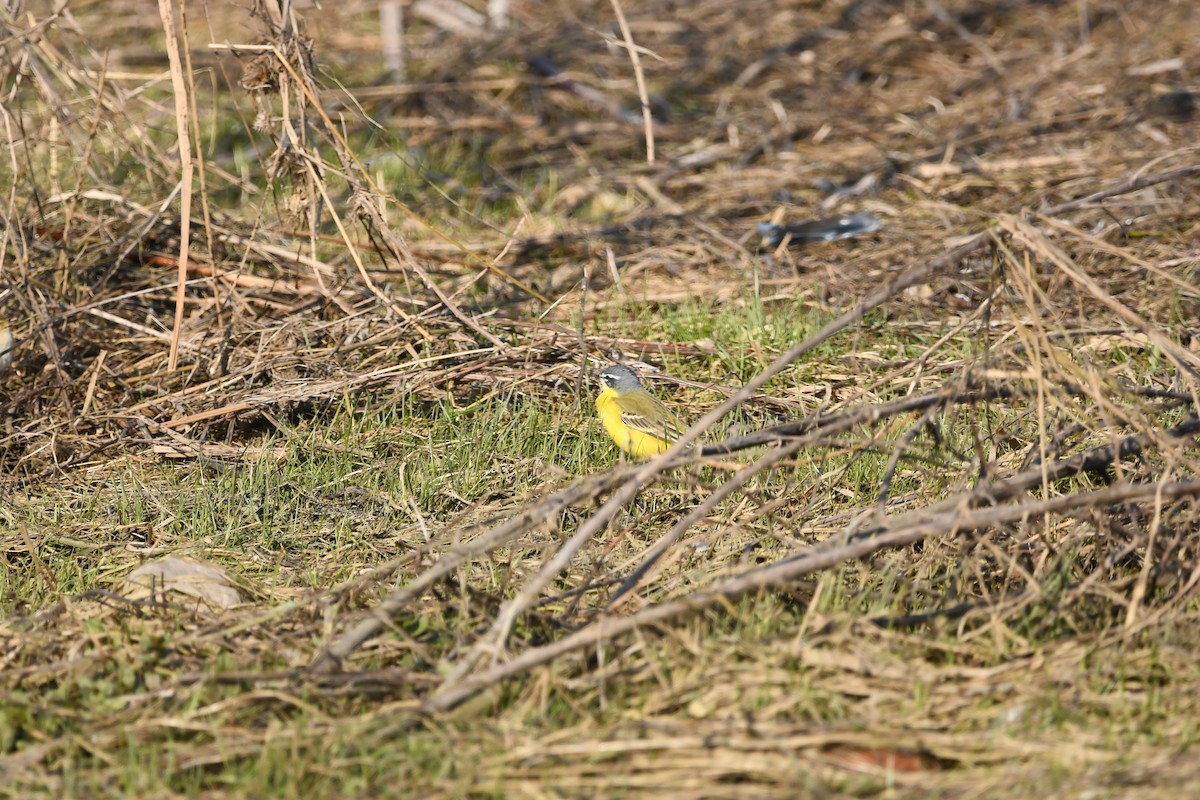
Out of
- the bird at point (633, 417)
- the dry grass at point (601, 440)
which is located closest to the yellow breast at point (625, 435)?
the bird at point (633, 417)

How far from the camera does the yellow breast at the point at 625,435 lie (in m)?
4.83

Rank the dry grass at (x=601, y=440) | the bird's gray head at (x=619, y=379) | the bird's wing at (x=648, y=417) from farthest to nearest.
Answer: the bird's gray head at (x=619, y=379) < the bird's wing at (x=648, y=417) < the dry grass at (x=601, y=440)

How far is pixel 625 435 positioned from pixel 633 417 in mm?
73

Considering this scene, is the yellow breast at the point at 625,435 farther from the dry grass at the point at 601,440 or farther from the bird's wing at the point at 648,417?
the dry grass at the point at 601,440

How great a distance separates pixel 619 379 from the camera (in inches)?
202

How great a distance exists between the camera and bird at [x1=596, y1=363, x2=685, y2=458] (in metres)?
4.82

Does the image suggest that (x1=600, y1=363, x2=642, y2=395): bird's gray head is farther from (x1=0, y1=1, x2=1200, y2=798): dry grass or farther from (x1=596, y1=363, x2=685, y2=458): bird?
(x1=0, y1=1, x2=1200, y2=798): dry grass

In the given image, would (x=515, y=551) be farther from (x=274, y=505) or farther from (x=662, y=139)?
(x=662, y=139)

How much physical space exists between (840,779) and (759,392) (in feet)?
9.09

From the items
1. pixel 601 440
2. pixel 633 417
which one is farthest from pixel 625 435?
pixel 601 440

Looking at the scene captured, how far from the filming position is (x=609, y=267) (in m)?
6.68

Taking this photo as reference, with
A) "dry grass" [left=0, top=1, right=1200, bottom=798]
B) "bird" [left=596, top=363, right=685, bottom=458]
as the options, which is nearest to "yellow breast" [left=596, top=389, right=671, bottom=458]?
"bird" [left=596, top=363, right=685, bottom=458]

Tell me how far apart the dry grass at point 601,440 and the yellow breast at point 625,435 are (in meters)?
0.16

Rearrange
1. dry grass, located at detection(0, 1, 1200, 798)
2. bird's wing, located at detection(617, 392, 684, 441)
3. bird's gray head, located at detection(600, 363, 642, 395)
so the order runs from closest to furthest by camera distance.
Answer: dry grass, located at detection(0, 1, 1200, 798) → bird's wing, located at detection(617, 392, 684, 441) → bird's gray head, located at detection(600, 363, 642, 395)
